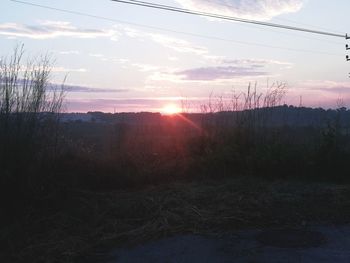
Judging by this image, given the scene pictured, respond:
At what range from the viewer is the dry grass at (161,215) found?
309 inches

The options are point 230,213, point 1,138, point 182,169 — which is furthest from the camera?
point 182,169

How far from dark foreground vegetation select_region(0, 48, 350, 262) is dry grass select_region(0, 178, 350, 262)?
2cm

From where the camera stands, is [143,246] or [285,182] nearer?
[143,246]

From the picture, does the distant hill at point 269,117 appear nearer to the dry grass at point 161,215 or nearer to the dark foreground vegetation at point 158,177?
the dark foreground vegetation at point 158,177

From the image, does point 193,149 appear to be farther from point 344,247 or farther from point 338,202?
point 344,247

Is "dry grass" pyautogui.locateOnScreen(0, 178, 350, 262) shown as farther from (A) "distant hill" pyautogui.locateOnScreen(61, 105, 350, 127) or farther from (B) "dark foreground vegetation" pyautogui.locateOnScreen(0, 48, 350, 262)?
(A) "distant hill" pyautogui.locateOnScreen(61, 105, 350, 127)

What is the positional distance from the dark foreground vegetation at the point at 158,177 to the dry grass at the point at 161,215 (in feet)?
0.06

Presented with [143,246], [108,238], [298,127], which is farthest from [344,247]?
[298,127]

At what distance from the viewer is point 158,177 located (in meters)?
12.2

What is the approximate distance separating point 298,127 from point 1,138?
8.61 meters

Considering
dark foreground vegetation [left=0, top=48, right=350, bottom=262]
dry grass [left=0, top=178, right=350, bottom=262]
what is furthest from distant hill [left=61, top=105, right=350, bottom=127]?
dry grass [left=0, top=178, right=350, bottom=262]

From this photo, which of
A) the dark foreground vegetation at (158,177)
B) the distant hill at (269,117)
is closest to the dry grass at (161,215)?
the dark foreground vegetation at (158,177)

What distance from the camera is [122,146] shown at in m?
13.6

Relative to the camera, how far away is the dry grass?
25.7 feet
